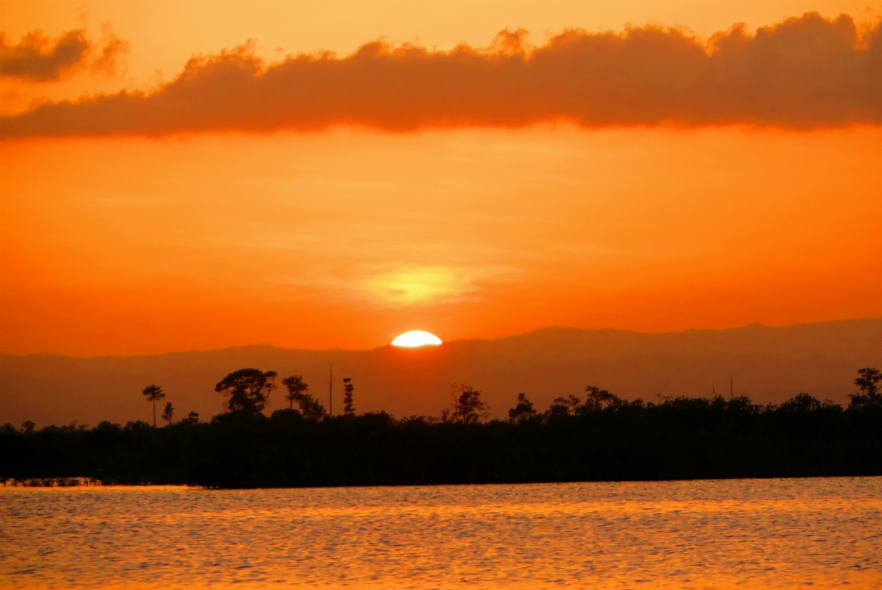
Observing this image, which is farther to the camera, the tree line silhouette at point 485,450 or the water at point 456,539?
the tree line silhouette at point 485,450

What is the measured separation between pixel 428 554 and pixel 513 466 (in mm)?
61367

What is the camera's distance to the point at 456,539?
58.1 metres

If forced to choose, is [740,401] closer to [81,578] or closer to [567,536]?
[567,536]

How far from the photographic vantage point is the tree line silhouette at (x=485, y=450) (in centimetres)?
10988

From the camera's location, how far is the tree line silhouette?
4326 inches

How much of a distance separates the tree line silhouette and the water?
46.0 feet

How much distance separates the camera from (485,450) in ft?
369

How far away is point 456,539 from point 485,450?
54639 mm

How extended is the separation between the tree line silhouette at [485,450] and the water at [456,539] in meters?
14.0

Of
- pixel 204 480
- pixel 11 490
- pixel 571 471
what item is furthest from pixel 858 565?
pixel 11 490

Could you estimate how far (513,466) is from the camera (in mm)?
111688

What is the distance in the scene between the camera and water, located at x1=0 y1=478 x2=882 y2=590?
141 feet

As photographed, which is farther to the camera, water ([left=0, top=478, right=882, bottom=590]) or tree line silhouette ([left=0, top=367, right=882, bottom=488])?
tree line silhouette ([left=0, top=367, right=882, bottom=488])

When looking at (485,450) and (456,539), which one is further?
(485,450)
